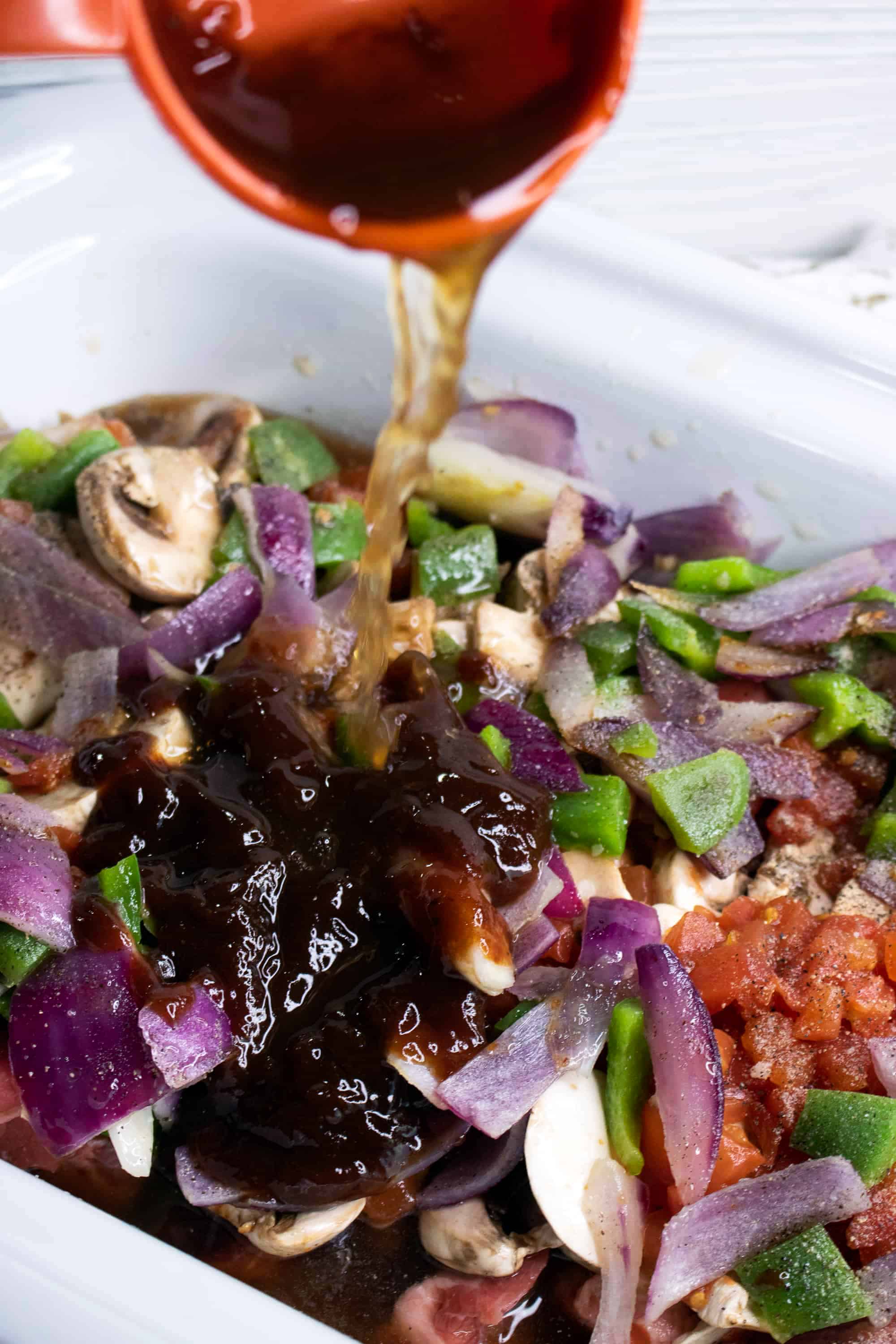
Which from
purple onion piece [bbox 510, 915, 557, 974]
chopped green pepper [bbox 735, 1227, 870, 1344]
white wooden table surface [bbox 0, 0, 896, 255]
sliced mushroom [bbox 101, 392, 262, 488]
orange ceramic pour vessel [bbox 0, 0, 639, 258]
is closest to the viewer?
orange ceramic pour vessel [bbox 0, 0, 639, 258]

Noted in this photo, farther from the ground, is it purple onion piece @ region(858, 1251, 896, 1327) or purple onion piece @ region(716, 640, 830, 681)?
purple onion piece @ region(716, 640, 830, 681)

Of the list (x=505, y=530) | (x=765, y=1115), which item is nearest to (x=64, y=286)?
(x=505, y=530)

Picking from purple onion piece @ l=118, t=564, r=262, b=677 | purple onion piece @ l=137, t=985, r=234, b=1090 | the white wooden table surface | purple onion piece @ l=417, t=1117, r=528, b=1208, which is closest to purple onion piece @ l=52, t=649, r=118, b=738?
purple onion piece @ l=118, t=564, r=262, b=677

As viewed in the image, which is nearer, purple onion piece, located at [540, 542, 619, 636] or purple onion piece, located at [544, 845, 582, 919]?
purple onion piece, located at [544, 845, 582, 919]

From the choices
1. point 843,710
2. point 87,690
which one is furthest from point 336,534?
point 843,710

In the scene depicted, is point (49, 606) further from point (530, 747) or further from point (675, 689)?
point (675, 689)

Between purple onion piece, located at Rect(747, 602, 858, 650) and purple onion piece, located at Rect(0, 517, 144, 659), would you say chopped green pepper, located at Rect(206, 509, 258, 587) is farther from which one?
purple onion piece, located at Rect(747, 602, 858, 650)
